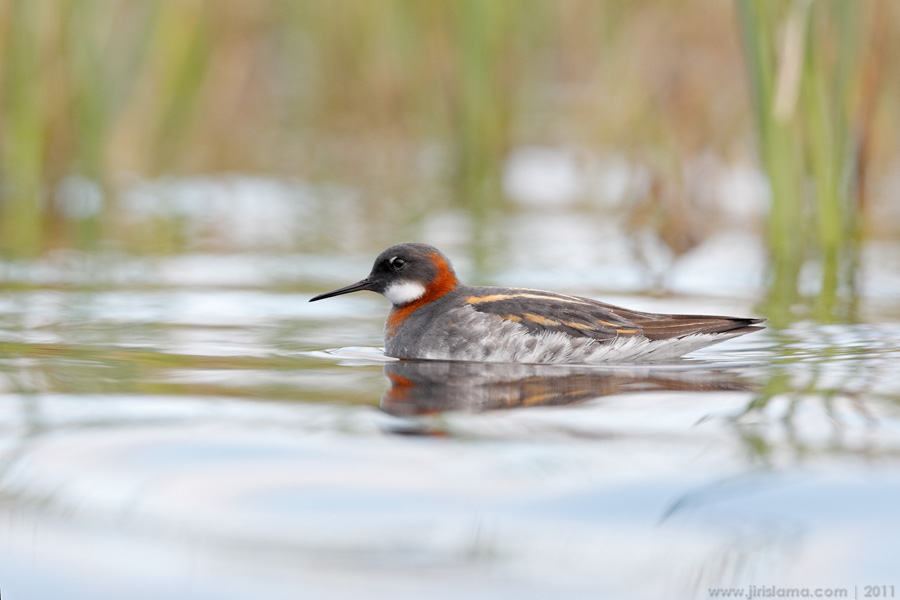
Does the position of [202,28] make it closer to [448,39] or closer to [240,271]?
[448,39]

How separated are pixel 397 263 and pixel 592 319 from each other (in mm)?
1113

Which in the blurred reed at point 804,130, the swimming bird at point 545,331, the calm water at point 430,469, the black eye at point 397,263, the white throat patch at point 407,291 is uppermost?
the blurred reed at point 804,130

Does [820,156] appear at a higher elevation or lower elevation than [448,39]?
lower

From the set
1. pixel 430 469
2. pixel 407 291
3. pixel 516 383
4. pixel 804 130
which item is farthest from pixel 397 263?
pixel 804 130

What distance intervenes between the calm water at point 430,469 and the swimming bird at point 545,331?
155 millimetres

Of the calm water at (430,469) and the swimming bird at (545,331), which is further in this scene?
the swimming bird at (545,331)

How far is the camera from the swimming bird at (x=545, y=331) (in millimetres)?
5609

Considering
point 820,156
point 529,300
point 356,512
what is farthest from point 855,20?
point 356,512

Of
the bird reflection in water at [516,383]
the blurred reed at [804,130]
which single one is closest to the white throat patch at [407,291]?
the bird reflection in water at [516,383]

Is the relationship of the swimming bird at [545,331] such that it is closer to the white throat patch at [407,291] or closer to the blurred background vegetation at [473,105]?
the white throat patch at [407,291]

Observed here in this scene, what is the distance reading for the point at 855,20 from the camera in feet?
24.3

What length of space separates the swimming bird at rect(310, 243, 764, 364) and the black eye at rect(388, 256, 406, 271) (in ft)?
1.24

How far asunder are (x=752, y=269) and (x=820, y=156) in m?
1.43

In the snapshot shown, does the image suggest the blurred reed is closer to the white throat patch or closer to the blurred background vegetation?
the blurred background vegetation
